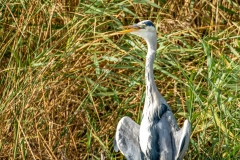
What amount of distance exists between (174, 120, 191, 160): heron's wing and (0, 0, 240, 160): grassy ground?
0.27m

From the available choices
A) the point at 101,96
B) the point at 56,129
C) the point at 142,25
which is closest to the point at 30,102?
the point at 56,129

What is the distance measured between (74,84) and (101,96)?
216 mm

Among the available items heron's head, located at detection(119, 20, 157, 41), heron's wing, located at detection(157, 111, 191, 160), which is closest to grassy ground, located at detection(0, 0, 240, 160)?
heron's wing, located at detection(157, 111, 191, 160)

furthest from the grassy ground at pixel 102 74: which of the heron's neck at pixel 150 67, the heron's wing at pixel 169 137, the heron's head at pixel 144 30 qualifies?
the heron's head at pixel 144 30

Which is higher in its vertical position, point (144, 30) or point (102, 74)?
point (144, 30)

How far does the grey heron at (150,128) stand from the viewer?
4.09 m

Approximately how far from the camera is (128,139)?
4168 millimetres

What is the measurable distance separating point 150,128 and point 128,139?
0.15m

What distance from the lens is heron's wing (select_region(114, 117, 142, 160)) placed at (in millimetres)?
4102

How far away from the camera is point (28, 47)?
4875mm

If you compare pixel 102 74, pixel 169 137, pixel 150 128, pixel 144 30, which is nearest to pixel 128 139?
pixel 150 128

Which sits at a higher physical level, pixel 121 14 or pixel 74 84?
pixel 121 14

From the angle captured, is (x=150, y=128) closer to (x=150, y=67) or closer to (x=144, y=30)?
(x=150, y=67)

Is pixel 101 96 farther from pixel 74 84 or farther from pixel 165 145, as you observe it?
pixel 165 145
